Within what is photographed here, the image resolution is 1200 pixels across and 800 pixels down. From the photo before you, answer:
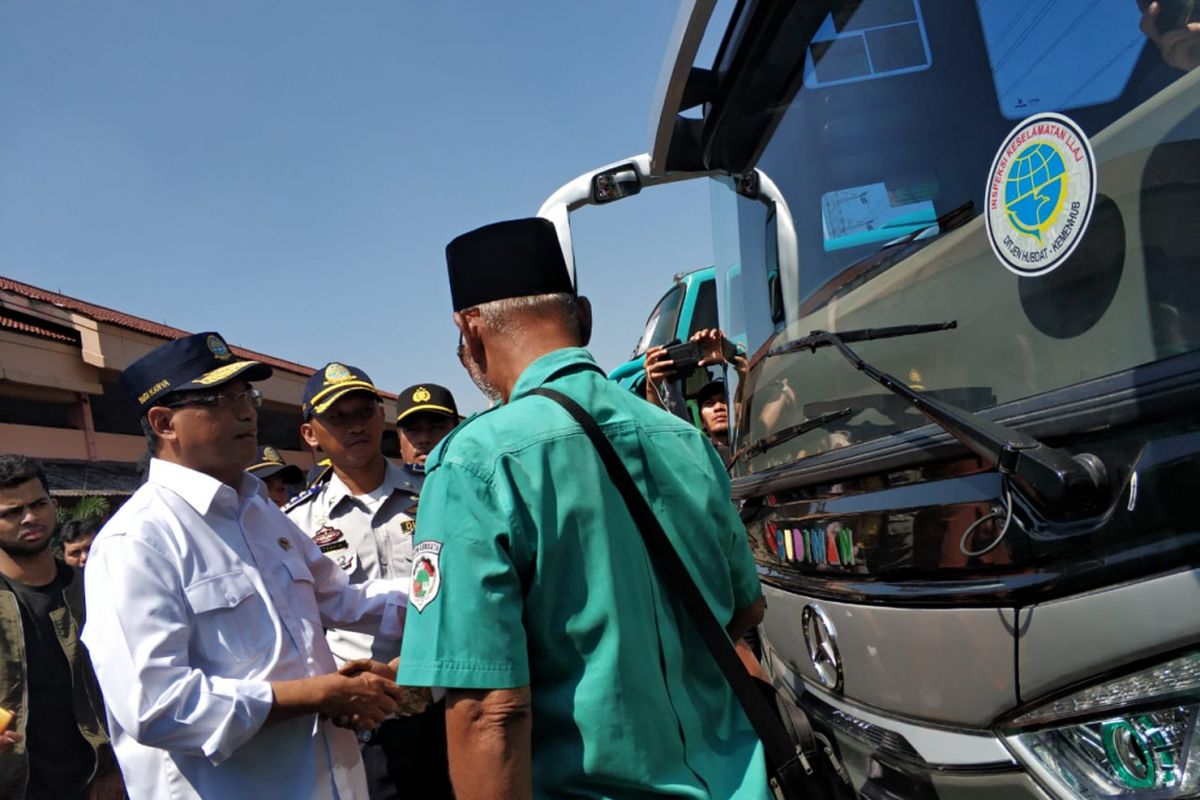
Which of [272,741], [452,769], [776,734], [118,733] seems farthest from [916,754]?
[118,733]

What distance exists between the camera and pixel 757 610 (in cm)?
173

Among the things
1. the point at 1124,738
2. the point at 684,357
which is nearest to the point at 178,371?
the point at 684,357

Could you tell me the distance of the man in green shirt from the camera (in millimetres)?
→ 1251

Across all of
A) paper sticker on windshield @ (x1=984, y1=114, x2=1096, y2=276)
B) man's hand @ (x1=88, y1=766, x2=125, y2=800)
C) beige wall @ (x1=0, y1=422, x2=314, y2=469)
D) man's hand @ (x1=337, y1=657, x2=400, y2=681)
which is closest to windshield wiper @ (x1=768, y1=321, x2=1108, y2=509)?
paper sticker on windshield @ (x1=984, y1=114, x2=1096, y2=276)

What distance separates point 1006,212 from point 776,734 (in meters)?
1.04

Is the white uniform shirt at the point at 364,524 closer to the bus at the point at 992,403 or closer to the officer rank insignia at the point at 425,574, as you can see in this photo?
the bus at the point at 992,403

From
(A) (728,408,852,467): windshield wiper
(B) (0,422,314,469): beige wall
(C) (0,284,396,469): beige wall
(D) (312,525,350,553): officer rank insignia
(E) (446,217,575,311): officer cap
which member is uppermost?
(C) (0,284,396,469): beige wall

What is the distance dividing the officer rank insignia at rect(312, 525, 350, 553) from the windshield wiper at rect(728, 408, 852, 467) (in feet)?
4.95

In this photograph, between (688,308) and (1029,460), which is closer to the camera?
(1029,460)

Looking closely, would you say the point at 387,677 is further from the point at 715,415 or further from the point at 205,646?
the point at 715,415

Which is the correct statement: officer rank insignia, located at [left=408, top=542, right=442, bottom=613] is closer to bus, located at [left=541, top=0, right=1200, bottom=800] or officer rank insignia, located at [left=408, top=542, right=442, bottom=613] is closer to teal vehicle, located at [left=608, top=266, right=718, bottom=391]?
bus, located at [left=541, top=0, right=1200, bottom=800]

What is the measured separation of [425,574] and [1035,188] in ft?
4.11

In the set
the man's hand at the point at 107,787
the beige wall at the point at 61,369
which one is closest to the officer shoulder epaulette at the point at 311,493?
the man's hand at the point at 107,787

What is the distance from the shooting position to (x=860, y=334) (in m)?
2.03
